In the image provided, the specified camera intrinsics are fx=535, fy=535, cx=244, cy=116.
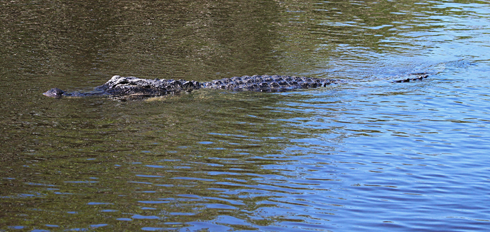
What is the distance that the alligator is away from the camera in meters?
11.3

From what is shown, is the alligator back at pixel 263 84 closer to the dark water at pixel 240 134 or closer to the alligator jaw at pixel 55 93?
the dark water at pixel 240 134

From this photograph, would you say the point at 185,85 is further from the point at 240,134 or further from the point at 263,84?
the point at 240,134

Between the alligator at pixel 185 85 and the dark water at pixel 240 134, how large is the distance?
1.39ft

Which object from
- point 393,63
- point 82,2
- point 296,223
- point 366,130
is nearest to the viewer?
point 296,223

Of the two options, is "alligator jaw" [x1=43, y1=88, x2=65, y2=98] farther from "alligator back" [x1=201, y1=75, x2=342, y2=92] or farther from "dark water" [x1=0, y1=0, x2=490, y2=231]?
"alligator back" [x1=201, y1=75, x2=342, y2=92]

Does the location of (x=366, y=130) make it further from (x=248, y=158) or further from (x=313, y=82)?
(x=313, y=82)

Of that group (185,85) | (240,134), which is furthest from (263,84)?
(240,134)

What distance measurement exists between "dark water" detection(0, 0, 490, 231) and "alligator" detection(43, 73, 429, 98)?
424 mm

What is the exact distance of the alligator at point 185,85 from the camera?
37.2ft

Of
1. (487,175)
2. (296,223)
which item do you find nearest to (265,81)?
(487,175)

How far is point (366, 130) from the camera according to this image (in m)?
→ 9.16

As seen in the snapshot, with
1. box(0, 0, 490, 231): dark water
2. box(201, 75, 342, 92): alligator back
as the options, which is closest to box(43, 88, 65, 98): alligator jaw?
box(0, 0, 490, 231): dark water

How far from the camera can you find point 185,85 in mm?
11867

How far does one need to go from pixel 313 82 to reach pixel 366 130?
3.55 m
